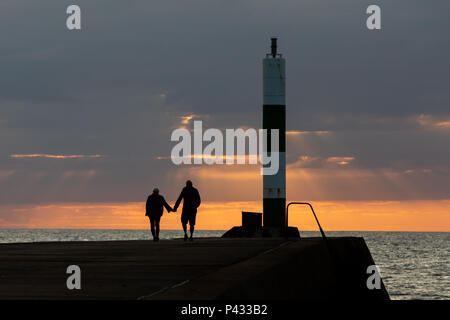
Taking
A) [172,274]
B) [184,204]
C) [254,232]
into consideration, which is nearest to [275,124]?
[254,232]

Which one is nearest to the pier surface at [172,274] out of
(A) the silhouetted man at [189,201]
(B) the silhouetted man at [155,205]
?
(A) the silhouetted man at [189,201]

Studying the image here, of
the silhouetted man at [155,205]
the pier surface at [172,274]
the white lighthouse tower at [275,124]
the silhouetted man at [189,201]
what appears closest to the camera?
the pier surface at [172,274]

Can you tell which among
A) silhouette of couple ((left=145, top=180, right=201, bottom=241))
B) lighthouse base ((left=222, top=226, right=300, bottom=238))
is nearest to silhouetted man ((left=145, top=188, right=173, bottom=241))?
silhouette of couple ((left=145, top=180, right=201, bottom=241))

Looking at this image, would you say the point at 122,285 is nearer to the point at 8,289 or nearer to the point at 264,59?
the point at 8,289

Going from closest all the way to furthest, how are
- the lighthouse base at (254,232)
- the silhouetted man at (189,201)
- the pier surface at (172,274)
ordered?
the pier surface at (172,274) → the silhouetted man at (189,201) → the lighthouse base at (254,232)

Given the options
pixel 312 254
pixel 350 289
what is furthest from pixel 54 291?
pixel 350 289

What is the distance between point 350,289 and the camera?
27.8m

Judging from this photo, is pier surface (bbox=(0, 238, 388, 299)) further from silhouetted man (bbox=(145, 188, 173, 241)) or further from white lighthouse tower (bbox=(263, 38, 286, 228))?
white lighthouse tower (bbox=(263, 38, 286, 228))

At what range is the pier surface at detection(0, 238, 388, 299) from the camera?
11.1 m

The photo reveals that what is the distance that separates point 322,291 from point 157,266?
271 inches

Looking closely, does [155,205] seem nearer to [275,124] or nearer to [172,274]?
[172,274]

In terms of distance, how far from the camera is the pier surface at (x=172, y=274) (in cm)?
1108

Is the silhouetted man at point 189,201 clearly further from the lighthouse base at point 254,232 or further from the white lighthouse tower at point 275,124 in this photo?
the white lighthouse tower at point 275,124

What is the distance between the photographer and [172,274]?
13.7 m
